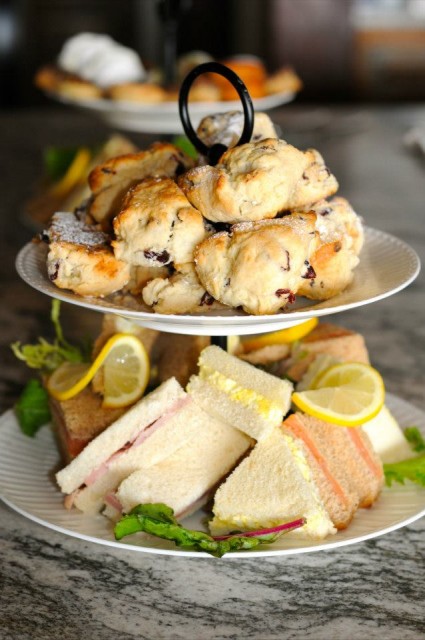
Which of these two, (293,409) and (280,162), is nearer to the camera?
(280,162)

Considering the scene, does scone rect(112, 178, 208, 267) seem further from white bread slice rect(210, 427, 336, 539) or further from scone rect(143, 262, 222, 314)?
white bread slice rect(210, 427, 336, 539)

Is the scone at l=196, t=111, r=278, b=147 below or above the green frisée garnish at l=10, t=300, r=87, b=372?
above

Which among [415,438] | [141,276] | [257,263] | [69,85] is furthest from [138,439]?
[69,85]

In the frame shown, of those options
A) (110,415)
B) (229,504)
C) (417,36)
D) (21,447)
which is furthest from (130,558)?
(417,36)

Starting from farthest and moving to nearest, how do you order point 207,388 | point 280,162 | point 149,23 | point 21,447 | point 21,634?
point 149,23 < point 21,447 < point 207,388 < point 280,162 < point 21,634

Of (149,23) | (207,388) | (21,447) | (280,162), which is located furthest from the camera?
(149,23)

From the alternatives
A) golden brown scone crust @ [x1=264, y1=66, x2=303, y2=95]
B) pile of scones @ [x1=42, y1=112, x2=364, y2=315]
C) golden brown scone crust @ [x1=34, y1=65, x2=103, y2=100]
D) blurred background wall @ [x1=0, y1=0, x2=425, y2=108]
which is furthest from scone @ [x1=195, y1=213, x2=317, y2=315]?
blurred background wall @ [x1=0, y1=0, x2=425, y2=108]

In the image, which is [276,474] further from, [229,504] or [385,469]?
[385,469]
